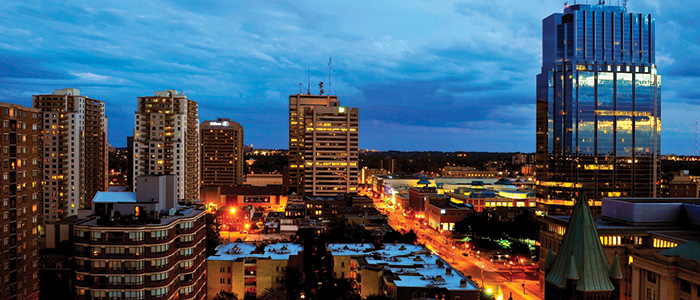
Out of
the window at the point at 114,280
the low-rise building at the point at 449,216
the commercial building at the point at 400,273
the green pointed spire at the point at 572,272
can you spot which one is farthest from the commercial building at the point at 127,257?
the low-rise building at the point at 449,216

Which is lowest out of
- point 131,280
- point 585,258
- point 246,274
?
point 246,274

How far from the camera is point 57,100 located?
148m

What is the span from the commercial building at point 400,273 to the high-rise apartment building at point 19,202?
143 ft

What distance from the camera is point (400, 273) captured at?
7344cm

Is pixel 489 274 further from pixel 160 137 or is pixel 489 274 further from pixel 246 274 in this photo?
pixel 160 137

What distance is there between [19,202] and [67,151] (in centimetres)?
8087

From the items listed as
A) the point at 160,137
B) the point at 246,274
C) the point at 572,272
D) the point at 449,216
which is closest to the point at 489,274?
the point at 246,274

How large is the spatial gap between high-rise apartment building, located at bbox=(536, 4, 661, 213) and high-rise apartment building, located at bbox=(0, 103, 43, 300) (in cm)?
12606

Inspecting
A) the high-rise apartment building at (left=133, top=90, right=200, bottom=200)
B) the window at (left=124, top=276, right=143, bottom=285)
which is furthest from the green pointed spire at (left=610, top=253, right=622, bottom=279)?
the high-rise apartment building at (left=133, top=90, right=200, bottom=200)

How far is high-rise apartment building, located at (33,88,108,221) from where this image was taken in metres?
141

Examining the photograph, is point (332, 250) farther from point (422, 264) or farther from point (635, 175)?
point (635, 175)

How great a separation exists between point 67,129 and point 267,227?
61.9 meters

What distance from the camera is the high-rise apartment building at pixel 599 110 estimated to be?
14862 cm

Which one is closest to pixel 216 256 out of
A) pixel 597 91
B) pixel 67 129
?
pixel 67 129
